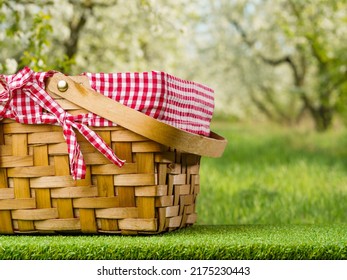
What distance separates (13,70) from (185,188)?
105 centimetres

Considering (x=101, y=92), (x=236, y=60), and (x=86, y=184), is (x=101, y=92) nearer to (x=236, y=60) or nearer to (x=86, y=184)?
(x=86, y=184)

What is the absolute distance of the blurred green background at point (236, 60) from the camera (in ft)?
11.6

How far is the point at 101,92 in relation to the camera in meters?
2.03

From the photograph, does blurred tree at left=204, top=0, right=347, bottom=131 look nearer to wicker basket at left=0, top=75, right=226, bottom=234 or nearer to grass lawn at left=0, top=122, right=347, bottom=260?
grass lawn at left=0, top=122, right=347, bottom=260

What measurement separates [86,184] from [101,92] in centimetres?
27

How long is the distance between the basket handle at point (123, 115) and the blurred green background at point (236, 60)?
750mm

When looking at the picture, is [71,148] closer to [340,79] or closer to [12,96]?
[12,96]

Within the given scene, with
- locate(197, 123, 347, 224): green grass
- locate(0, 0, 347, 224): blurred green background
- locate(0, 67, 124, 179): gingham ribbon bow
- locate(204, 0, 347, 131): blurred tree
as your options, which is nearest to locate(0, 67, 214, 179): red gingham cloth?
locate(0, 67, 124, 179): gingham ribbon bow

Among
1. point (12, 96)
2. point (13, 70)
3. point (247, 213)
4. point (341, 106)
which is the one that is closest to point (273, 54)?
point (341, 106)

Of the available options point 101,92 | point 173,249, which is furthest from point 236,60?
point 173,249

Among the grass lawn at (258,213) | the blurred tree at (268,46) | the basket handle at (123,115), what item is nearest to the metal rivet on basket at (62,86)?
the basket handle at (123,115)

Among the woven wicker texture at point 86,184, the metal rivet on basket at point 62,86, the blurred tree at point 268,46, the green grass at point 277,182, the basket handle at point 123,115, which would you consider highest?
the blurred tree at point 268,46

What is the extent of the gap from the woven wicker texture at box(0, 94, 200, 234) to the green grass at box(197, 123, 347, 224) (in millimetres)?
1476

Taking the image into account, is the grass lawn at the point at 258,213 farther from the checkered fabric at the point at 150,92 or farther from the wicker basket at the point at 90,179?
the checkered fabric at the point at 150,92
